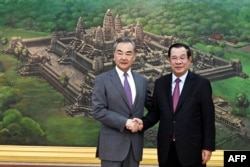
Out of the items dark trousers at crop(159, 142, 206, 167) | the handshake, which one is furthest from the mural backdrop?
the handshake

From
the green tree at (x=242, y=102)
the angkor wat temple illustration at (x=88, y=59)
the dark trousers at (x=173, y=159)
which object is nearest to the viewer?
the dark trousers at (x=173, y=159)

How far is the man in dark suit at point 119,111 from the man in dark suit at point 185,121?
15 cm

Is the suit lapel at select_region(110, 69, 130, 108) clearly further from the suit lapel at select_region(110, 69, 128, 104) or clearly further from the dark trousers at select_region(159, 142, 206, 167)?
the dark trousers at select_region(159, 142, 206, 167)

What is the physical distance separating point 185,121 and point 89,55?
2.46 meters

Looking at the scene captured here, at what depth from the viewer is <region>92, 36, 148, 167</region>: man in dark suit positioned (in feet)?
10.4

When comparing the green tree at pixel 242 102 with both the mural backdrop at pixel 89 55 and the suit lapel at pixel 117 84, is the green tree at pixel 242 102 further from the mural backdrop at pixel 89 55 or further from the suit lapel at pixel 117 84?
the suit lapel at pixel 117 84

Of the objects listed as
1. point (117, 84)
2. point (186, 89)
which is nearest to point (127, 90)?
point (117, 84)

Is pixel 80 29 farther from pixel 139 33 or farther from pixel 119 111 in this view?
pixel 119 111

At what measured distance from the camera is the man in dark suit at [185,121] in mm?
3180

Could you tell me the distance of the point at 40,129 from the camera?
533 cm

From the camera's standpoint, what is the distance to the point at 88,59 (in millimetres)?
5410

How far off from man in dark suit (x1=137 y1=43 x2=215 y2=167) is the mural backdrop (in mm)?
2011

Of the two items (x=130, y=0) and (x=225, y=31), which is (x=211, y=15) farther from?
(x=130, y=0)

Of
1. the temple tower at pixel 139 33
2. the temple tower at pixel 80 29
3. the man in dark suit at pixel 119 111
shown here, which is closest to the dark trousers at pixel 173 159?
the man in dark suit at pixel 119 111
